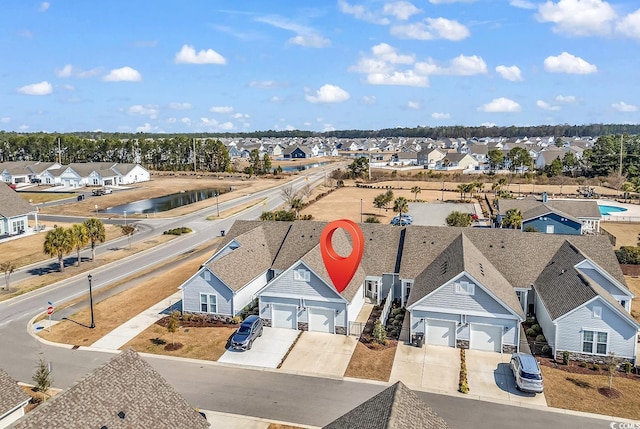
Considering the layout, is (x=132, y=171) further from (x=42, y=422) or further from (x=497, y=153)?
(x=42, y=422)

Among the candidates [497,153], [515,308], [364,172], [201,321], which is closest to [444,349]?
[515,308]

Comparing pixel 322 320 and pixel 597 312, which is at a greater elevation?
pixel 597 312

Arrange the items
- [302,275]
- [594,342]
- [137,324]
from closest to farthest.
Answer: [594,342] < [302,275] < [137,324]

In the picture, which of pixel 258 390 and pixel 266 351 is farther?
pixel 266 351

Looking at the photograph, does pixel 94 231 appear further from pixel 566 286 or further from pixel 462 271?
pixel 566 286

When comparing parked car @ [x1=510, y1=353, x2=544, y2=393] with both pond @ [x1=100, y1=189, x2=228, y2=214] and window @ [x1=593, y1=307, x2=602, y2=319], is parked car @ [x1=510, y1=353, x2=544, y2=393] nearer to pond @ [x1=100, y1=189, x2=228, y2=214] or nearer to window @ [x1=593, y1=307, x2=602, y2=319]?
window @ [x1=593, y1=307, x2=602, y2=319]

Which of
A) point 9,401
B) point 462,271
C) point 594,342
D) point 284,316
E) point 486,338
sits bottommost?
point 486,338

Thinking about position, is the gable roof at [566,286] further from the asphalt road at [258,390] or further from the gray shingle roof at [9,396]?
the gray shingle roof at [9,396]

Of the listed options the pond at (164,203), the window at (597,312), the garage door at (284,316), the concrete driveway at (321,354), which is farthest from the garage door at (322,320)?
the pond at (164,203)

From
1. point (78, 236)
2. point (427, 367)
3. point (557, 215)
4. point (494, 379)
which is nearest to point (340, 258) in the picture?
point (427, 367)
